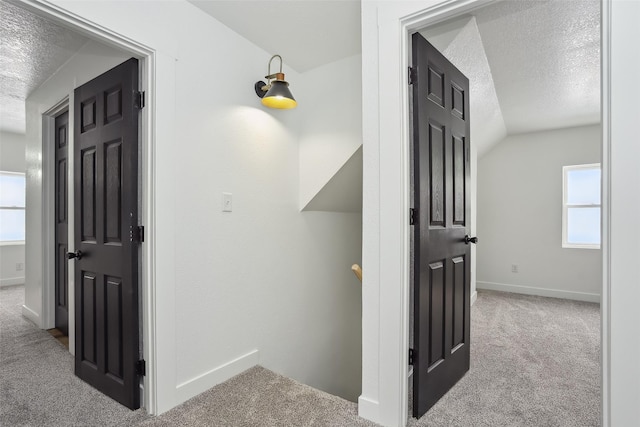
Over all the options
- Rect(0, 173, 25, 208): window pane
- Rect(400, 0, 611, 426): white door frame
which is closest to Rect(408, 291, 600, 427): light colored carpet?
Rect(400, 0, 611, 426): white door frame

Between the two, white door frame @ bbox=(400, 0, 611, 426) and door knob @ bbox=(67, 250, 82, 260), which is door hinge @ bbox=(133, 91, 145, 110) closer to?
door knob @ bbox=(67, 250, 82, 260)

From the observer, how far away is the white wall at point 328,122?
273 cm

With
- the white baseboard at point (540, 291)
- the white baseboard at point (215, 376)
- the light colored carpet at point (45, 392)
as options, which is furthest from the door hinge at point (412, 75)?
the white baseboard at point (540, 291)

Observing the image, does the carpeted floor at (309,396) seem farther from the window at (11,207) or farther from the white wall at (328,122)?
the window at (11,207)

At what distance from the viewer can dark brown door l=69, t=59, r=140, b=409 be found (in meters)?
1.92

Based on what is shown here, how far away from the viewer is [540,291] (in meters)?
5.05

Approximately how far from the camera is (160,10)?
1902mm

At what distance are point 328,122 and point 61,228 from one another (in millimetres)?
2739

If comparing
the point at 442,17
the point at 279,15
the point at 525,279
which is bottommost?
the point at 525,279

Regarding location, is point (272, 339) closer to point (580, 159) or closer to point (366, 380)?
point (366, 380)

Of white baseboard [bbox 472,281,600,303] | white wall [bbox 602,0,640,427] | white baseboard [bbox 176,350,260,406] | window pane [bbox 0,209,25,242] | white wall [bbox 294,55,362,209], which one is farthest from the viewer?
window pane [bbox 0,209,25,242]

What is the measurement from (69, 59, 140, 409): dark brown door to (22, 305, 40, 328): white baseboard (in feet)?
5.24

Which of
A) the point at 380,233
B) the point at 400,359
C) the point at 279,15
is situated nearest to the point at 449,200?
the point at 380,233

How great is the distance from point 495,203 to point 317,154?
150 inches
